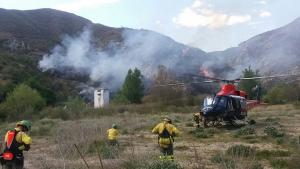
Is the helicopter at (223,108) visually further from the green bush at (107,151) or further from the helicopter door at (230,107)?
the green bush at (107,151)

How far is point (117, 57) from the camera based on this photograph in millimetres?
123812

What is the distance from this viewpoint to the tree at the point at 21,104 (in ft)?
154

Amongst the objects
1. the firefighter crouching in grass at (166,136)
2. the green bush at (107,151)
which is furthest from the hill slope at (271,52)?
the firefighter crouching in grass at (166,136)

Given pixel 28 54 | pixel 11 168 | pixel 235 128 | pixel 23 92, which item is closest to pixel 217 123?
pixel 235 128

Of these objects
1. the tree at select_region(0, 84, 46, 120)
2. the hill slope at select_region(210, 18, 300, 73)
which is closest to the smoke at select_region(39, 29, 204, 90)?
the hill slope at select_region(210, 18, 300, 73)

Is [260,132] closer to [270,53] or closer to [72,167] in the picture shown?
[72,167]

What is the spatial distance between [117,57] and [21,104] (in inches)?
2822

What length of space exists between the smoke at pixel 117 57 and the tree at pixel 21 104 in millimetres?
35867

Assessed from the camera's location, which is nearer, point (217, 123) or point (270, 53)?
point (217, 123)

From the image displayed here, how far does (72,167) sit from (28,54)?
112251 mm

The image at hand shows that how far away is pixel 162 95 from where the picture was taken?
226ft

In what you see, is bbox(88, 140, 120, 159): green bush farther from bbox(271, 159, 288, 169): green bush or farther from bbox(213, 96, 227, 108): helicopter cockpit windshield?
bbox(213, 96, 227, 108): helicopter cockpit windshield

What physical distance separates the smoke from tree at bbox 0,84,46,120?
3587 centimetres

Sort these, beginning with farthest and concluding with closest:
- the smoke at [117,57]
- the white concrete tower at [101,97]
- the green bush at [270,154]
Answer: the smoke at [117,57]
the white concrete tower at [101,97]
the green bush at [270,154]
